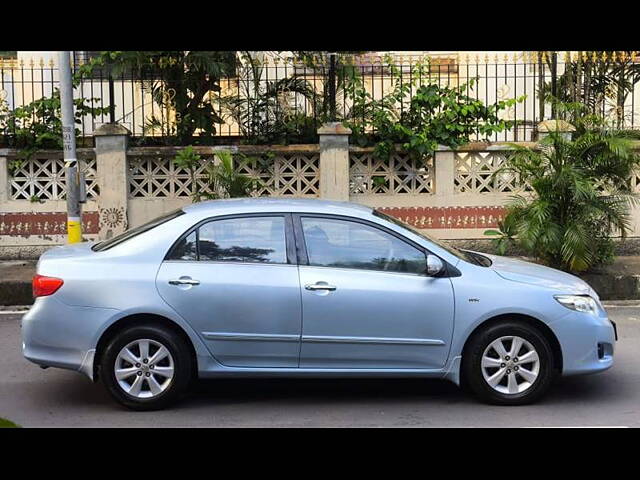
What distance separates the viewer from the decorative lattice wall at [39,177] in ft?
40.7

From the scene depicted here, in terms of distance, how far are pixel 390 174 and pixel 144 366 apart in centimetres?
686

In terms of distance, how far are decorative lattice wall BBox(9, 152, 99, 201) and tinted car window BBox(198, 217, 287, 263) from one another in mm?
6364

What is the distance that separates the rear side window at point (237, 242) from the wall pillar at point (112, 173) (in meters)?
5.98

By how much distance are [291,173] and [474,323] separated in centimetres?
654

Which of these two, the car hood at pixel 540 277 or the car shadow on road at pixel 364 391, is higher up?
the car hood at pixel 540 277

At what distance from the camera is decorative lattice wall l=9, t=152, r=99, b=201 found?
12.4 m

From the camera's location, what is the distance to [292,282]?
253 inches

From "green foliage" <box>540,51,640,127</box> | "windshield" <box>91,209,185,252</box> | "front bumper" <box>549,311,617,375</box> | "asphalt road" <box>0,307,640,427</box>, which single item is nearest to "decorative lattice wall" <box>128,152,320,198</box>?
"green foliage" <box>540,51,640,127</box>

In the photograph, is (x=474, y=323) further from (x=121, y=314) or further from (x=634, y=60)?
(x=634, y=60)

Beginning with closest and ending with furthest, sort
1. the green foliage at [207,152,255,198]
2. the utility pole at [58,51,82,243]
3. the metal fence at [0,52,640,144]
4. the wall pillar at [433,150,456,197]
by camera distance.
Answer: the utility pole at [58,51,82,243], the green foliage at [207,152,255,198], the wall pillar at [433,150,456,197], the metal fence at [0,52,640,144]

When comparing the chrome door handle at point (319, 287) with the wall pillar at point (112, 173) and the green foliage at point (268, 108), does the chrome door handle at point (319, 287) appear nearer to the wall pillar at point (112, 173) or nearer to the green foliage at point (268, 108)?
the wall pillar at point (112, 173)

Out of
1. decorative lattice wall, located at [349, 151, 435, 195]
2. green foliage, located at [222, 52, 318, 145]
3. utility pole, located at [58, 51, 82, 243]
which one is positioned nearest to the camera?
utility pole, located at [58, 51, 82, 243]

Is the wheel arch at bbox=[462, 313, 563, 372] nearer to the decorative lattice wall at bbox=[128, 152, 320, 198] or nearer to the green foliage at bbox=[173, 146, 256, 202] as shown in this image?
the green foliage at bbox=[173, 146, 256, 202]

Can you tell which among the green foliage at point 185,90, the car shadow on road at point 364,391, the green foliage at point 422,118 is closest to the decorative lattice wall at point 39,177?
the green foliage at point 185,90
